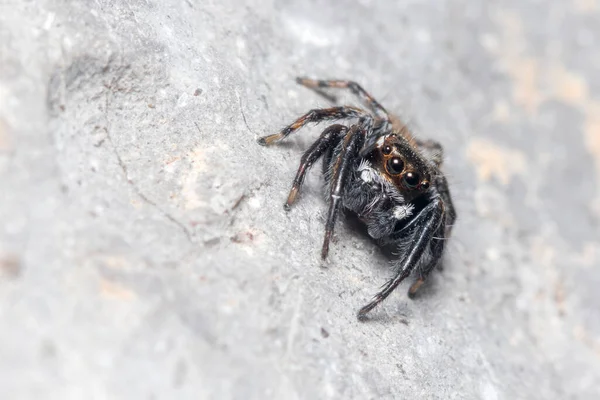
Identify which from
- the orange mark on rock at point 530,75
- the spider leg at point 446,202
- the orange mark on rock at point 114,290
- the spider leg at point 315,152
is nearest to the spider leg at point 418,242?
the spider leg at point 446,202

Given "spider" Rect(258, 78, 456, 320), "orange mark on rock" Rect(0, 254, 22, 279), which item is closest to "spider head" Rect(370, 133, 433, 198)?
"spider" Rect(258, 78, 456, 320)

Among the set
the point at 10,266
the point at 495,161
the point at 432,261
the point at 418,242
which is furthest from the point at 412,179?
the point at 10,266

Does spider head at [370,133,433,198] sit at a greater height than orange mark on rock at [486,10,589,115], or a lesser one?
lesser

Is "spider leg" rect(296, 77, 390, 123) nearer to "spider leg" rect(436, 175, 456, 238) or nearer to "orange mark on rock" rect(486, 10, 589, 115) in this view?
"spider leg" rect(436, 175, 456, 238)

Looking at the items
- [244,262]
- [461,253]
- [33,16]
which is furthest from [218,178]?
[461,253]

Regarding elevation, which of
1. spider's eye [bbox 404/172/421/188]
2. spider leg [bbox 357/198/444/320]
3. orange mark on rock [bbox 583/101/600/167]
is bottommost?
spider leg [bbox 357/198/444/320]

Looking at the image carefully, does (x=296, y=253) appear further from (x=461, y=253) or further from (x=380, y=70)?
(x=380, y=70)
